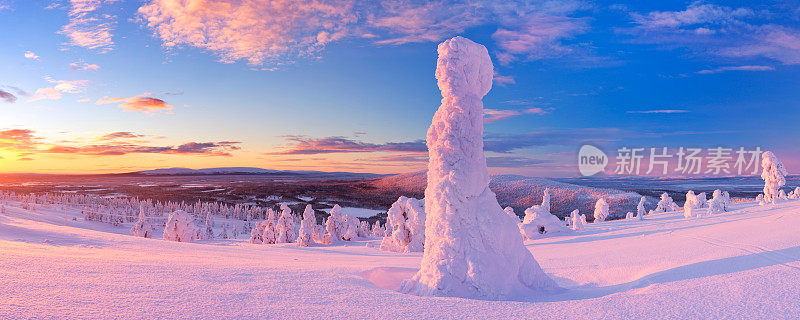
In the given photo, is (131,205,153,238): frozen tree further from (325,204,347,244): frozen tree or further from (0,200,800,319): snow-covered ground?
(0,200,800,319): snow-covered ground

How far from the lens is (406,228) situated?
2356cm

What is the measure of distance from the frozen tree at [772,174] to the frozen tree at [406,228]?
3680 centimetres

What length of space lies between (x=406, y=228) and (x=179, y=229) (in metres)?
16.1

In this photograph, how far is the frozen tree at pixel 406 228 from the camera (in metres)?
23.1

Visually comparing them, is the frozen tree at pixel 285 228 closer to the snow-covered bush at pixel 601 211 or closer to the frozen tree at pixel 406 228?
the frozen tree at pixel 406 228

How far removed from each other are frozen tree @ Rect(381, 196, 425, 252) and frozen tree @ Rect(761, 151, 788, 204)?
36.8 metres

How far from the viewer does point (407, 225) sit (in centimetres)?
2348

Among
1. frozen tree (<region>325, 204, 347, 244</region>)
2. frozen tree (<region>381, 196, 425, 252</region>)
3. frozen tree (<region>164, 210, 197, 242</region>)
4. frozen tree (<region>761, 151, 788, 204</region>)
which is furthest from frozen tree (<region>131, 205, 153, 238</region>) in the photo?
frozen tree (<region>761, 151, 788, 204</region>)

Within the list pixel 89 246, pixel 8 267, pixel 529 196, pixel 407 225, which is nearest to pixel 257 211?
pixel 407 225

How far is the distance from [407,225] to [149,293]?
18.2m

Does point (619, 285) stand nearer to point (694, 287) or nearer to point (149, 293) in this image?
point (694, 287)

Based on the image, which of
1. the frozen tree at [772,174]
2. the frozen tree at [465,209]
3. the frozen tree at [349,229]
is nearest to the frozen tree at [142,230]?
the frozen tree at [349,229]

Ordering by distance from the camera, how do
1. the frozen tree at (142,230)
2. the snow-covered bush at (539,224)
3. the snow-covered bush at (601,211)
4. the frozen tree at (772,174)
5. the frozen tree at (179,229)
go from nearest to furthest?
the snow-covered bush at (539,224), the frozen tree at (179,229), the frozen tree at (142,230), the frozen tree at (772,174), the snow-covered bush at (601,211)

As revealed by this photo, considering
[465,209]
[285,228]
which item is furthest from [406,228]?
[465,209]
